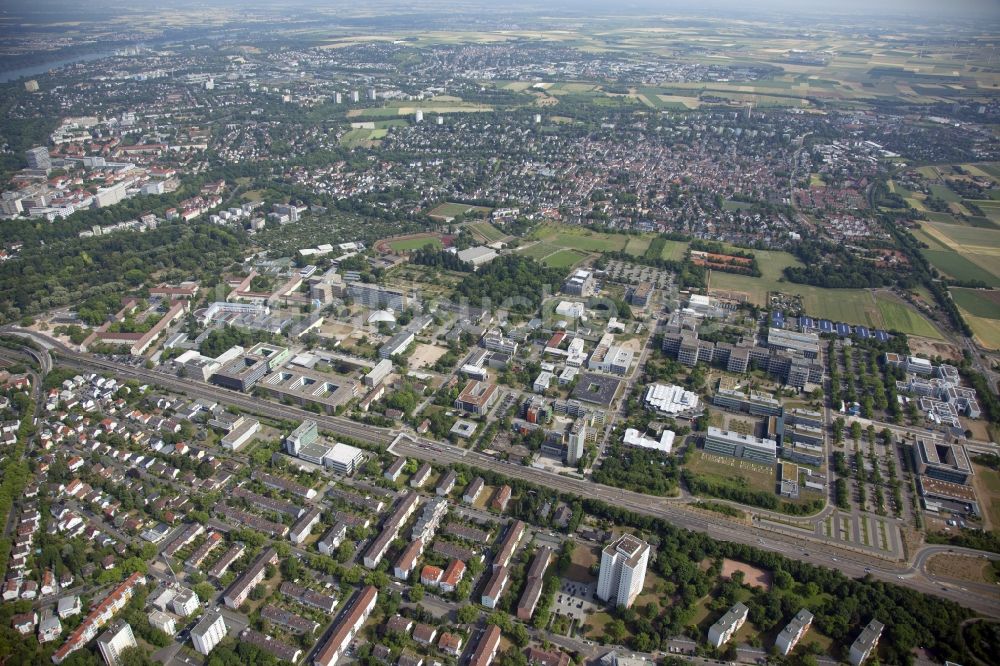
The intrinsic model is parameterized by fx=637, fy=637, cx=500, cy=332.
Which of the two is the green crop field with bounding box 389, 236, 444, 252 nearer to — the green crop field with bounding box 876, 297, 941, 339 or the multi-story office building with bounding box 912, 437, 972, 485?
the green crop field with bounding box 876, 297, 941, 339

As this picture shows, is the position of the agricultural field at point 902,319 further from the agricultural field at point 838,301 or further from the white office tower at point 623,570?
the white office tower at point 623,570

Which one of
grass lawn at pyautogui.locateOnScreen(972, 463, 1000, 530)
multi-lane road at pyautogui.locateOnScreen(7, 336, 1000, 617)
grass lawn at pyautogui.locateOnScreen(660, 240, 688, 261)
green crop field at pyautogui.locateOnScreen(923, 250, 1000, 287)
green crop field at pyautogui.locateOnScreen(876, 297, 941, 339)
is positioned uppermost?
green crop field at pyautogui.locateOnScreen(923, 250, 1000, 287)

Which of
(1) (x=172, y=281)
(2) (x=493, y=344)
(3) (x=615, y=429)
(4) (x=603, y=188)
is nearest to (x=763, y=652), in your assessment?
(3) (x=615, y=429)

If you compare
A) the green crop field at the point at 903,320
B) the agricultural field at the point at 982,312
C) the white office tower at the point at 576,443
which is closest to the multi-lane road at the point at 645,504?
the white office tower at the point at 576,443

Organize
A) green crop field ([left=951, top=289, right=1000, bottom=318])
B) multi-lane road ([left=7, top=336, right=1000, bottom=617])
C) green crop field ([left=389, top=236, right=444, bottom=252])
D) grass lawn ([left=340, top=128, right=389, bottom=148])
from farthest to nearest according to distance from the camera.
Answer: grass lawn ([left=340, top=128, right=389, bottom=148])
green crop field ([left=389, top=236, right=444, bottom=252])
green crop field ([left=951, top=289, right=1000, bottom=318])
multi-lane road ([left=7, top=336, right=1000, bottom=617])

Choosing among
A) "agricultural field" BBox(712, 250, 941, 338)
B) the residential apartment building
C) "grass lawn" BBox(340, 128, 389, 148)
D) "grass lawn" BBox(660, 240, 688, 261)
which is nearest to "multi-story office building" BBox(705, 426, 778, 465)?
the residential apartment building
